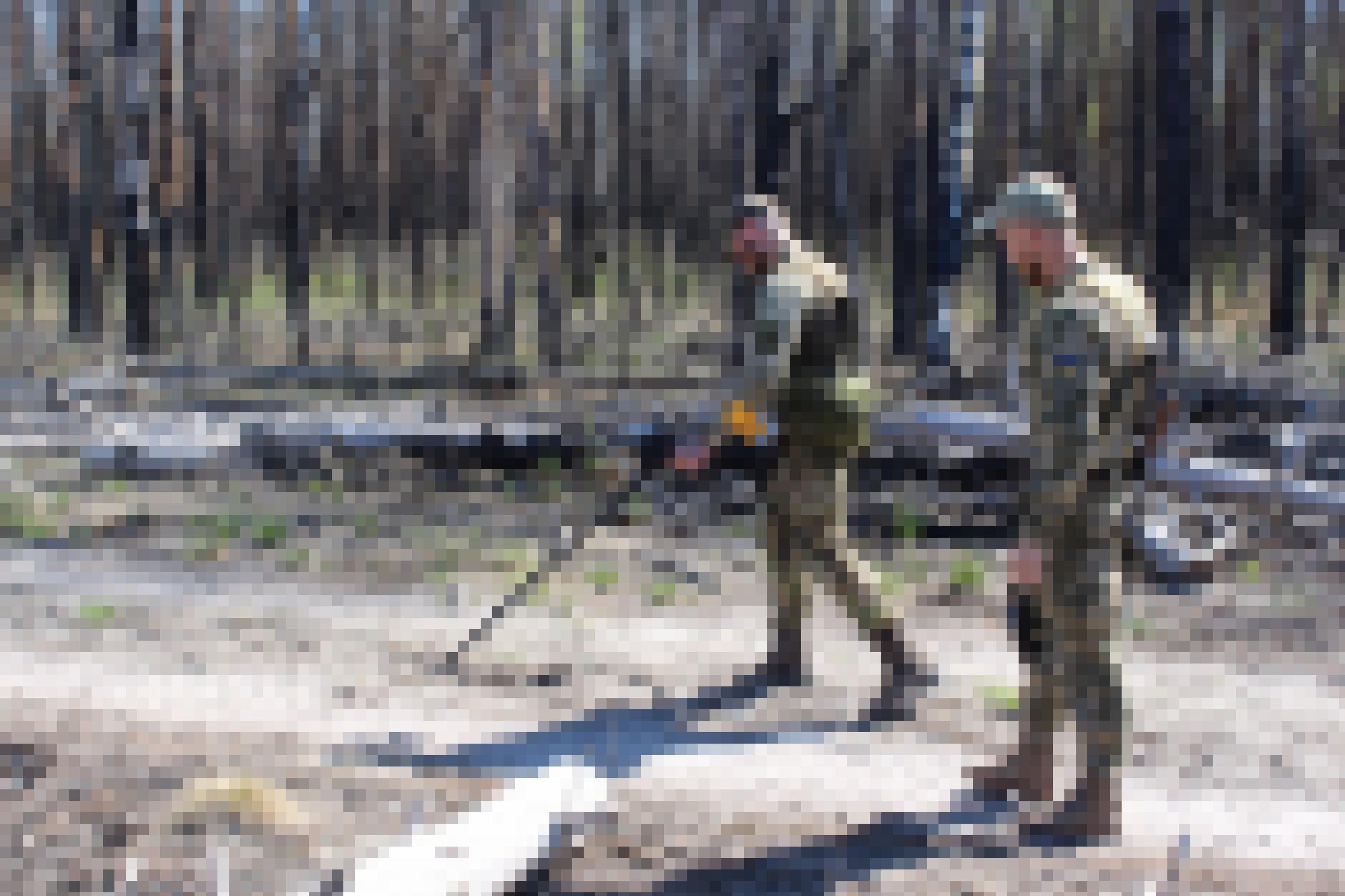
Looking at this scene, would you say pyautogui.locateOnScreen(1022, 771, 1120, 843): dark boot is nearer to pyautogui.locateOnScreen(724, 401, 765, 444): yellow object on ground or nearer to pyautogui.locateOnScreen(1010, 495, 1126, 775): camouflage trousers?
pyautogui.locateOnScreen(1010, 495, 1126, 775): camouflage trousers

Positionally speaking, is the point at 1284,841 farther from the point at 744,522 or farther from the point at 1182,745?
the point at 744,522

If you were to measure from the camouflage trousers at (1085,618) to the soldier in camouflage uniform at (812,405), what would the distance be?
1531 mm

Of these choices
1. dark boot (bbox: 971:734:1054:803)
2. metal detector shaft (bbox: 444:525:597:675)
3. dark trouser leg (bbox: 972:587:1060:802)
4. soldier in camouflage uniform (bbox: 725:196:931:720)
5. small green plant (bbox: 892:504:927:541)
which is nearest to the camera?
dark trouser leg (bbox: 972:587:1060:802)

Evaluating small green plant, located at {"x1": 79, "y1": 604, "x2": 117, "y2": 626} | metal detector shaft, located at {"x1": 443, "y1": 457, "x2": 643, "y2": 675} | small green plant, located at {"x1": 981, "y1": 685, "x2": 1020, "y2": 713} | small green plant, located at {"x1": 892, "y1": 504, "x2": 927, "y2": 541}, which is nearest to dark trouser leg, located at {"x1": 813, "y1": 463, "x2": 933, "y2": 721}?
small green plant, located at {"x1": 981, "y1": 685, "x2": 1020, "y2": 713}

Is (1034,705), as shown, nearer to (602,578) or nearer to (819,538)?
(819,538)

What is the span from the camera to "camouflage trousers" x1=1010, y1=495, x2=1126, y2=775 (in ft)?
15.8

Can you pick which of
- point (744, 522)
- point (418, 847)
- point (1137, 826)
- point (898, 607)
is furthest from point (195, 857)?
point (744, 522)

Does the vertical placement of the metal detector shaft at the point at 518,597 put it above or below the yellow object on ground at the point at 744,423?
below

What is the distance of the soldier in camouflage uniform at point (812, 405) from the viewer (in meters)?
6.25

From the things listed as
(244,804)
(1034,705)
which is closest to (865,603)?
(1034,705)

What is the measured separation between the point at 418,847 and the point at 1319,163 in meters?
10.2

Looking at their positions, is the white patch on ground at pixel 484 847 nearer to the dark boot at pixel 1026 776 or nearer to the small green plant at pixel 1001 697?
the dark boot at pixel 1026 776

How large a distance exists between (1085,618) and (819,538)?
1776 mm

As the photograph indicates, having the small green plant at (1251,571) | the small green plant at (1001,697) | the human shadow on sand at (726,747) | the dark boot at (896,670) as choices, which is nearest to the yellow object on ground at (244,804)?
the human shadow on sand at (726,747)
